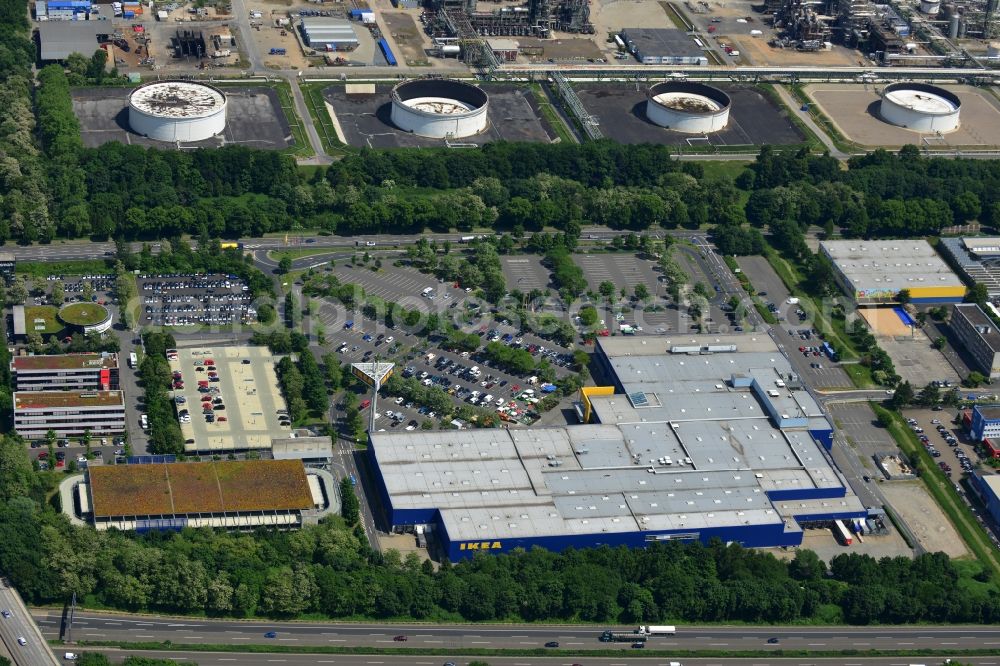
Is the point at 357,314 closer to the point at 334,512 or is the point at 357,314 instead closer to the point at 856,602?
the point at 334,512

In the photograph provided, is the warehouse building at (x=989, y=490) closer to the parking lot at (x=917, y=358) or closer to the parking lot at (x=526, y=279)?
the parking lot at (x=917, y=358)

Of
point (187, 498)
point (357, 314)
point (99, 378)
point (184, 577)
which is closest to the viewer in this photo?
point (184, 577)

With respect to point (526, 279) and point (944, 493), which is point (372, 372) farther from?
point (944, 493)

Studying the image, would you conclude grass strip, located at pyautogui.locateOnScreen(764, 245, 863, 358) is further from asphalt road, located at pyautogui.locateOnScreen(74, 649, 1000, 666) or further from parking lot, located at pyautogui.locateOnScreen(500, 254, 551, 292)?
asphalt road, located at pyautogui.locateOnScreen(74, 649, 1000, 666)

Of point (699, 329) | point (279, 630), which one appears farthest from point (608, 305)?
point (279, 630)

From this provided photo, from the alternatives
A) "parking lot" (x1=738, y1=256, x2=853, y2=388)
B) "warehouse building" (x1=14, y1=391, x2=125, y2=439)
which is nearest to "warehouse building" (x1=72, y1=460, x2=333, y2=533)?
"warehouse building" (x1=14, y1=391, x2=125, y2=439)

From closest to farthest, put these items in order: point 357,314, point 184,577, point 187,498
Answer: point 184,577 < point 187,498 < point 357,314

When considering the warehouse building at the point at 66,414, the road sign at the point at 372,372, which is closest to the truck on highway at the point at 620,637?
the road sign at the point at 372,372
